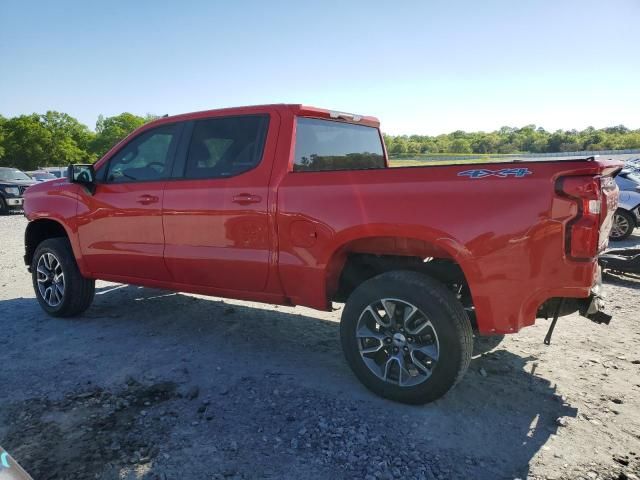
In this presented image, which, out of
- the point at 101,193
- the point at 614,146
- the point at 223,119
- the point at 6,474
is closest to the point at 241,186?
the point at 223,119

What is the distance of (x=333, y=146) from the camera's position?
4.13 meters

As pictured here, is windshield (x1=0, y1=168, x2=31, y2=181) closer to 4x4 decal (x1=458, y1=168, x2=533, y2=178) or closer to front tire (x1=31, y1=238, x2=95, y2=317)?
front tire (x1=31, y1=238, x2=95, y2=317)

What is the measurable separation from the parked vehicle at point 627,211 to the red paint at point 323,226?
7578 mm

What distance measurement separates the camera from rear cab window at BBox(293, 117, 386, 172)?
3820 mm

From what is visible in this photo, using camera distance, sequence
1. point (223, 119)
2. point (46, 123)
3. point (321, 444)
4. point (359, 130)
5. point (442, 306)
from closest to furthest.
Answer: point (321, 444), point (442, 306), point (223, 119), point (359, 130), point (46, 123)

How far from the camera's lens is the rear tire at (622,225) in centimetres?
984

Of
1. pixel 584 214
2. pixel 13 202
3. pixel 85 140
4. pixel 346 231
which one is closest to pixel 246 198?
pixel 346 231

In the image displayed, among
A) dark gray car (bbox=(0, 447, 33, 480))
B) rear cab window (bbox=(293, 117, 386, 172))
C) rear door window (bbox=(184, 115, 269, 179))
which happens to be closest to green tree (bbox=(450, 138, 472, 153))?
rear cab window (bbox=(293, 117, 386, 172))

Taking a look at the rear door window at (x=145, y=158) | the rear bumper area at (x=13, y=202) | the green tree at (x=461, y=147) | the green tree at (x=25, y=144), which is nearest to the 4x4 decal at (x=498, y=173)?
the rear door window at (x=145, y=158)

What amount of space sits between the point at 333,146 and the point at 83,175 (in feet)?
8.15

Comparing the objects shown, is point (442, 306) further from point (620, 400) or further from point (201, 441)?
point (201, 441)

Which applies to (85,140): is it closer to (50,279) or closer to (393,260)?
(50,279)

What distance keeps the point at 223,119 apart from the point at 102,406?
2.40m

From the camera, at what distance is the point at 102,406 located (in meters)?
3.17
